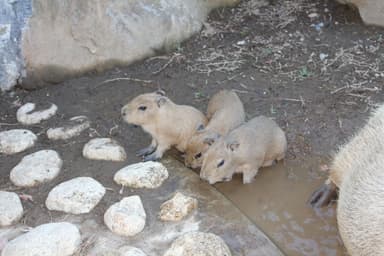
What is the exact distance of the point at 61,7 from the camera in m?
4.41

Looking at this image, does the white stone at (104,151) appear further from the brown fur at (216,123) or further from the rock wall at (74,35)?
the rock wall at (74,35)

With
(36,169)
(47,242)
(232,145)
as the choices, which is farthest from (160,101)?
(47,242)

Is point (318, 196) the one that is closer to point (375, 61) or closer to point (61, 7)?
point (375, 61)

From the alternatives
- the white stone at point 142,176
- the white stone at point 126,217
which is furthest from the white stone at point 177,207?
the white stone at point 142,176

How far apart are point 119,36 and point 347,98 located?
1.70 m

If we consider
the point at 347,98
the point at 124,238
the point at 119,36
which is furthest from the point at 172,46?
the point at 124,238

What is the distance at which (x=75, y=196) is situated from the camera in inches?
122

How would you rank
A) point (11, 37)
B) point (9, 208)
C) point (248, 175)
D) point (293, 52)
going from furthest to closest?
point (293, 52), point (11, 37), point (248, 175), point (9, 208)

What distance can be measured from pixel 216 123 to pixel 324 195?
2.45 feet

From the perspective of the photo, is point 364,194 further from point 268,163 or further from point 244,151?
point 268,163

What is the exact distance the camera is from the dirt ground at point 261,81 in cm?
375

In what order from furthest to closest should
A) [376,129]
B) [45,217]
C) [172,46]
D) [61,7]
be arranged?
1. [172,46]
2. [61,7]
3. [45,217]
4. [376,129]

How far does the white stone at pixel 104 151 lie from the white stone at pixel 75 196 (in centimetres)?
31

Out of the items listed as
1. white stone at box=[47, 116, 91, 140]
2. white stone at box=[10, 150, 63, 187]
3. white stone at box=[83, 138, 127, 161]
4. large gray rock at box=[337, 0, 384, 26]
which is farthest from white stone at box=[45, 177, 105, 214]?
large gray rock at box=[337, 0, 384, 26]
